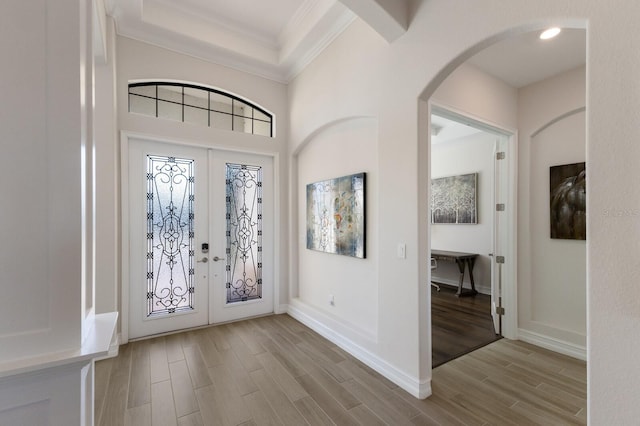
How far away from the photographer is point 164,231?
11.7 feet

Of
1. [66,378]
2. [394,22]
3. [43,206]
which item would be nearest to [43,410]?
[66,378]

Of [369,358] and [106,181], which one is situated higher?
[106,181]

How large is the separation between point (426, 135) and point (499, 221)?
6.37 feet

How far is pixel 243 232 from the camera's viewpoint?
412 cm

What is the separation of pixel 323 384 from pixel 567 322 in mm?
2813

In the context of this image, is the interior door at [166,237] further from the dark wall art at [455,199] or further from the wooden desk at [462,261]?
the dark wall art at [455,199]

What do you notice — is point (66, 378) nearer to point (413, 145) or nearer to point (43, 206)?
point (43, 206)

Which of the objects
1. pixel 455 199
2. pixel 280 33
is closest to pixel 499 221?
Result: pixel 455 199

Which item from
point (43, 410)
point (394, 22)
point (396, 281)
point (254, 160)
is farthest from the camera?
point (254, 160)

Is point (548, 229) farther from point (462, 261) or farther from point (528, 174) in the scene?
point (462, 261)

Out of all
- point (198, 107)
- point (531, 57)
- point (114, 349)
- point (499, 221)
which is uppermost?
point (531, 57)

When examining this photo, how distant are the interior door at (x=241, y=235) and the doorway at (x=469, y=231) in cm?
256

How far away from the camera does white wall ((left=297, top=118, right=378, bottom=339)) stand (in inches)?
118

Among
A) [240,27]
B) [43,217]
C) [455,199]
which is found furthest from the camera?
[455,199]
